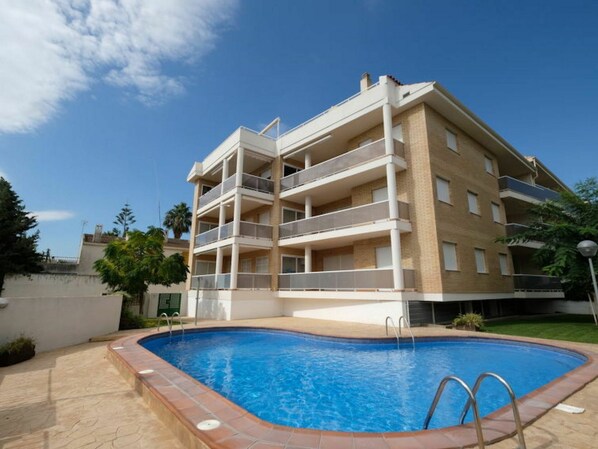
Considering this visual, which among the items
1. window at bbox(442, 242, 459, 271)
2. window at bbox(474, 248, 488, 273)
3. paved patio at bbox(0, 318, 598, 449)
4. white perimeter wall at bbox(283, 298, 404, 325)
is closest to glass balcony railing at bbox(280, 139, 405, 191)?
window at bbox(442, 242, 459, 271)

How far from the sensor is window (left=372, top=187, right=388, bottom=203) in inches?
635

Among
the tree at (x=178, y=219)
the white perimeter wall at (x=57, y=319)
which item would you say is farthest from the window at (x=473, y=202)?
the tree at (x=178, y=219)

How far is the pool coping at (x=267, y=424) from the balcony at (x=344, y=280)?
821 centimetres

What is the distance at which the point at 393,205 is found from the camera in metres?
14.2

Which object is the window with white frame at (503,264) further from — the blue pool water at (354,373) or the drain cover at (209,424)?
the drain cover at (209,424)

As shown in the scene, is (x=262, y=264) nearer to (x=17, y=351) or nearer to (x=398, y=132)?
(x=398, y=132)

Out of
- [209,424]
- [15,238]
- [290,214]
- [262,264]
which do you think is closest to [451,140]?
[290,214]

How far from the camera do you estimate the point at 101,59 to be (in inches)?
431

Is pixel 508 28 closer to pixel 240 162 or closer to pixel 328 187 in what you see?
pixel 328 187

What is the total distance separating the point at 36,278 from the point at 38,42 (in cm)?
1947

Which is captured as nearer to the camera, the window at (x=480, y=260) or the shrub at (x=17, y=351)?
the shrub at (x=17, y=351)

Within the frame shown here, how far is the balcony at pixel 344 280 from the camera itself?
13820 mm

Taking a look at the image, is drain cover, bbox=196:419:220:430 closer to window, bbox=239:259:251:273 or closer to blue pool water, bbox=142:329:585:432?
blue pool water, bbox=142:329:585:432

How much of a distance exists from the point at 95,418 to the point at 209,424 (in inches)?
85.7
